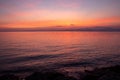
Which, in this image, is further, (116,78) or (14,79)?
(14,79)

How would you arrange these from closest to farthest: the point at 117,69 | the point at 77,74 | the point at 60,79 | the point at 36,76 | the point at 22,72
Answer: the point at 60,79
the point at 36,76
the point at 117,69
the point at 77,74
the point at 22,72

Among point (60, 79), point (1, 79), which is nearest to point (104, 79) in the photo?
point (60, 79)

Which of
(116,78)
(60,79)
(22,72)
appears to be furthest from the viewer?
(22,72)

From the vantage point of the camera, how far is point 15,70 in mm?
24922

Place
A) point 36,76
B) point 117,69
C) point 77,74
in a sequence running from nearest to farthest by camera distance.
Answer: point 36,76
point 117,69
point 77,74

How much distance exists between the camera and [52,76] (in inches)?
664

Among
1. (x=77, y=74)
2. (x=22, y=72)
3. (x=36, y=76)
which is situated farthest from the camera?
(x=22, y=72)

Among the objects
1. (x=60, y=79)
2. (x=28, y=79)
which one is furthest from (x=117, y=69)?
(x=28, y=79)

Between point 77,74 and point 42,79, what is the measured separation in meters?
7.81

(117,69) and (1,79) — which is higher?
(1,79)

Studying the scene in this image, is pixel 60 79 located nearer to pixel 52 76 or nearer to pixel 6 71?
pixel 52 76

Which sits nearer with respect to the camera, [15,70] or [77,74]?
[77,74]

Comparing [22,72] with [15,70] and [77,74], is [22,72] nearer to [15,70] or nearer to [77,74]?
[15,70]

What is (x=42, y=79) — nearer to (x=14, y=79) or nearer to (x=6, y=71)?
(x=14, y=79)
